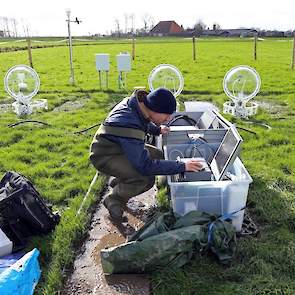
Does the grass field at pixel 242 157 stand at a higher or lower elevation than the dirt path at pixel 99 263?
higher

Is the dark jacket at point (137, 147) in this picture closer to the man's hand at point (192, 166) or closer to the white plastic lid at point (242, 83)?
the man's hand at point (192, 166)

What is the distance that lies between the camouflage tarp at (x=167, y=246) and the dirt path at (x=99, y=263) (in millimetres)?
94

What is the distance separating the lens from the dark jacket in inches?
130

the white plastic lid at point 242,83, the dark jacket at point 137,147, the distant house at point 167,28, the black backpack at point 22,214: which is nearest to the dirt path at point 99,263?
the black backpack at point 22,214

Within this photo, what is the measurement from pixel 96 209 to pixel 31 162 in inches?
74.8

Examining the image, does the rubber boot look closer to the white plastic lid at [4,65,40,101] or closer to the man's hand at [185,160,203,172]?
the man's hand at [185,160,203,172]

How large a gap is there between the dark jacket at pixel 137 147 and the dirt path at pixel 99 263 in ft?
2.45

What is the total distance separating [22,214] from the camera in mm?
3418

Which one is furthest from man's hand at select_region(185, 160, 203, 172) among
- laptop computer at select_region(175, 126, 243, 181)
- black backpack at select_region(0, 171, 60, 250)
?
black backpack at select_region(0, 171, 60, 250)

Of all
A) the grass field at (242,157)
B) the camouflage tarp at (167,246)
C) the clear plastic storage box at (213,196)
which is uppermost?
the clear plastic storage box at (213,196)

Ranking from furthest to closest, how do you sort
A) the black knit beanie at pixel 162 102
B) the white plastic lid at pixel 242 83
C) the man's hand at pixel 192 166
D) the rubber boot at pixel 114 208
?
1. the white plastic lid at pixel 242 83
2. the rubber boot at pixel 114 208
3. the man's hand at pixel 192 166
4. the black knit beanie at pixel 162 102

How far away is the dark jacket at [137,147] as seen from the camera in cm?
331

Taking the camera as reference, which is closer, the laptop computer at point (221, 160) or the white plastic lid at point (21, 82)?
the laptop computer at point (221, 160)

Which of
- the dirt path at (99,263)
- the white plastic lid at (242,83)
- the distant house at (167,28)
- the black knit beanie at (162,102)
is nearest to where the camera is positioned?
the dirt path at (99,263)
